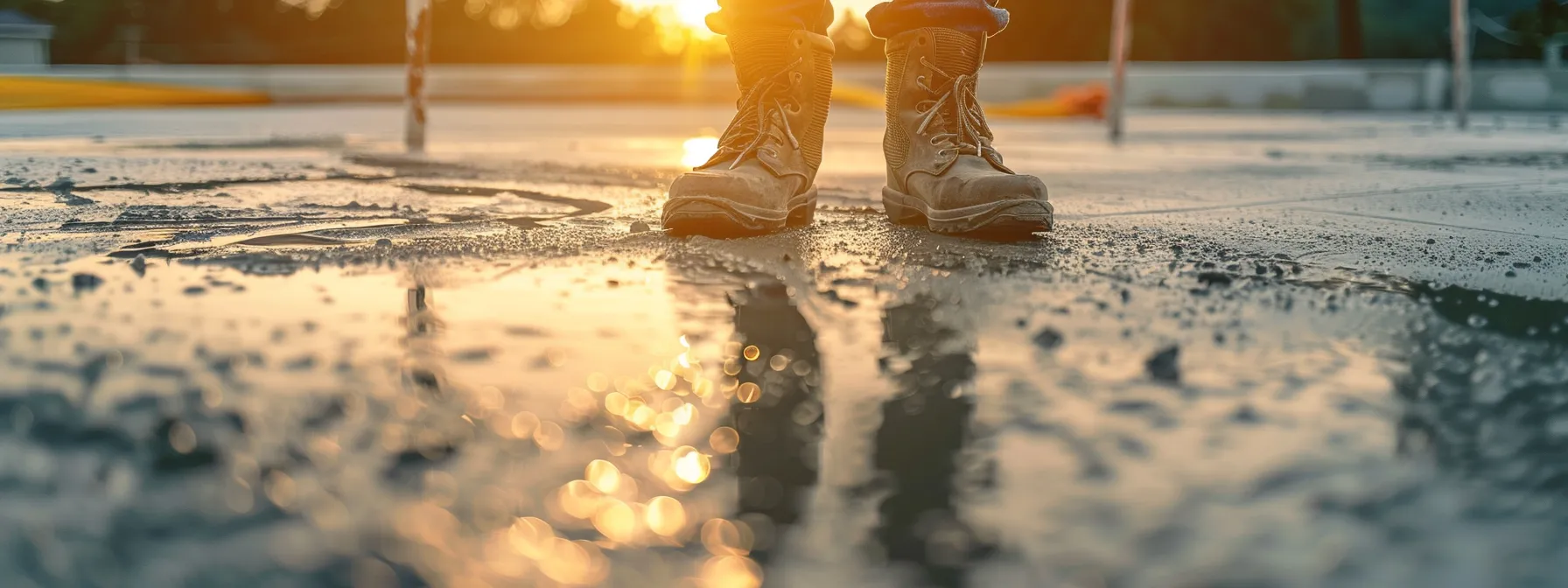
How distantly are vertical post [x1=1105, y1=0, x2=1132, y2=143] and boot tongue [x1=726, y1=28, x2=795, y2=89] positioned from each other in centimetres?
339

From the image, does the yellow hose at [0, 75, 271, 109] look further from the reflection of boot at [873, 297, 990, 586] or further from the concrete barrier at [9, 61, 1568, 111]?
the reflection of boot at [873, 297, 990, 586]

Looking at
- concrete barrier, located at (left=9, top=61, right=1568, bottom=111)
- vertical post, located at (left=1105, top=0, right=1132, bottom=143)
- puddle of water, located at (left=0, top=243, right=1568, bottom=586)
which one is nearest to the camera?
puddle of water, located at (left=0, top=243, right=1568, bottom=586)

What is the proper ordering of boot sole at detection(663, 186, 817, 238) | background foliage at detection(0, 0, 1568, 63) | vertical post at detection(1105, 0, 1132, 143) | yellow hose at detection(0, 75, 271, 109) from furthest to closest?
background foliage at detection(0, 0, 1568, 63) → yellow hose at detection(0, 75, 271, 109) → vertical post at detection(1105, 0, 1132, 143) → boot sole at detection(663, 186, 817, 238)

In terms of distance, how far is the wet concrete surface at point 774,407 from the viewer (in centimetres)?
57

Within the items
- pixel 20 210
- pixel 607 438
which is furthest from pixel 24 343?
pixel 20 210

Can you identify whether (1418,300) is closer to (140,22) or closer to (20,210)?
(20,210)

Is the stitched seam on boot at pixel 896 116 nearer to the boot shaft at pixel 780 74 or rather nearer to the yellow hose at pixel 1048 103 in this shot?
the boot shaft at pixel 780 74

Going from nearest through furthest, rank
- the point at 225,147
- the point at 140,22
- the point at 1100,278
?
the point at 1100,278
the point at 225,147
the point at 140,22

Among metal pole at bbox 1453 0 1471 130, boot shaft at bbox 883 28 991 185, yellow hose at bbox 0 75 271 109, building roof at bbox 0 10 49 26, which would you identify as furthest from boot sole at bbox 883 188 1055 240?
building roof at bbox 0 10 49 26

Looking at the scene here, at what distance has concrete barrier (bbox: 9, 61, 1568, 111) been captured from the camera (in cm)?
1221

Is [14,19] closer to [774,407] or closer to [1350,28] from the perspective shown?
[1350,28]

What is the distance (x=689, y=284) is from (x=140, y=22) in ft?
86.0

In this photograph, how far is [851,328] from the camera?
42.6 inches

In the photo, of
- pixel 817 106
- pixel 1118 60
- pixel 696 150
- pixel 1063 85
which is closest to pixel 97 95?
pixel 696 150
